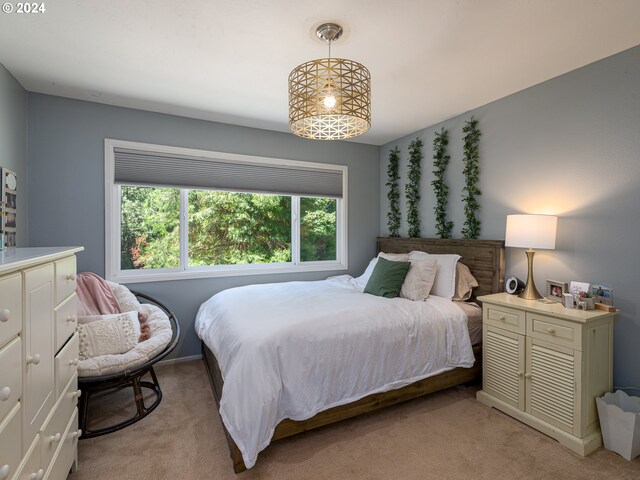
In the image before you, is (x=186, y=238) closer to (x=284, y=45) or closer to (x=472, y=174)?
(x=284, y=45)

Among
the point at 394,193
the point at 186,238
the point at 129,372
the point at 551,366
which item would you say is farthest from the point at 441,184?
the point at 129,372

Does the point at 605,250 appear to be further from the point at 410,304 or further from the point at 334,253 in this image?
the point at 334,253

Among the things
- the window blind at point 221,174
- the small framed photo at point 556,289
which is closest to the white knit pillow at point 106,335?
the window blind at point 221,174

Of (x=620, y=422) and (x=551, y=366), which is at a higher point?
(x=551, y=366)

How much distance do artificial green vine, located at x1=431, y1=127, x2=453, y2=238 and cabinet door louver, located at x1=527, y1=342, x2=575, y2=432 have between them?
1513 mm

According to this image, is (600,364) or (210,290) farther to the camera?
(210,290)

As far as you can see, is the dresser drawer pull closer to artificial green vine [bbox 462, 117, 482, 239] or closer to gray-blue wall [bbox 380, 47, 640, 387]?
gray-blue wall [bbox 380, 47, 640, 387]

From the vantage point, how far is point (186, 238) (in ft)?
11.2

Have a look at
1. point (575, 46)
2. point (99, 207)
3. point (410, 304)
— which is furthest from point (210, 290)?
point (575, 46)

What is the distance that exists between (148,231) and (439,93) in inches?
121

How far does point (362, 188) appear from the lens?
4.31 metres

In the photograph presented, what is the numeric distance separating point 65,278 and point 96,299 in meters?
1.19

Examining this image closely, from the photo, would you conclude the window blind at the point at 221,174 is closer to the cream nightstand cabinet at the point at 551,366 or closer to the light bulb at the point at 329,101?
the light bulb at the point at 329,101

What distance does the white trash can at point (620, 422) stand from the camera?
1.82 m
